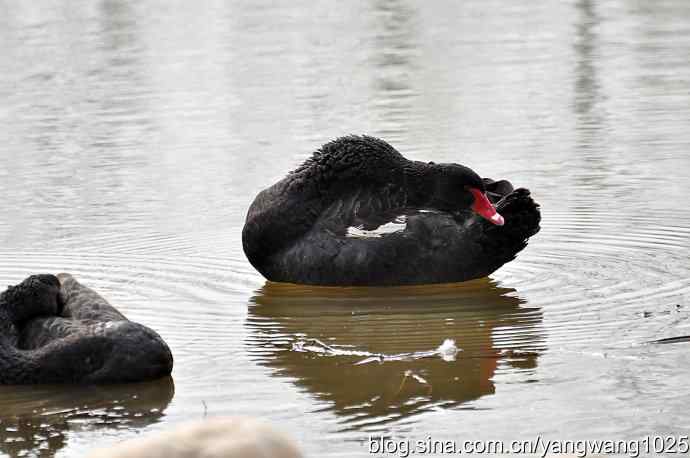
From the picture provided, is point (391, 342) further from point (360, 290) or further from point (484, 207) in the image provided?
point (484, 207)

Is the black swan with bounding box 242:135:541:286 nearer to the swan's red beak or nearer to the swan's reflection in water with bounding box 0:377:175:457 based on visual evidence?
the swan's red beak

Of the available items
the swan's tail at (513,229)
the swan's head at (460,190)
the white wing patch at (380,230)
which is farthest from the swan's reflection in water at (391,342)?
the swan's head at (460,190)

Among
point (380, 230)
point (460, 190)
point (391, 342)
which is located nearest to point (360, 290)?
point (380, 230)

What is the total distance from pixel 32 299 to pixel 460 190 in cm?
310

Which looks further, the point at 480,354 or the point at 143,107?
the point at 143,107

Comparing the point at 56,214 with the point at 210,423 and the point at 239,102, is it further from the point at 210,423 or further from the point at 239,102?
the point at 210,423

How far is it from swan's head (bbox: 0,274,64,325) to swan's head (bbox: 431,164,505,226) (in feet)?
9.41

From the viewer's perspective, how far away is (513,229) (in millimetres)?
9008

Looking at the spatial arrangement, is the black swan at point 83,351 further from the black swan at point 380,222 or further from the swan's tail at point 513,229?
the swan's tail at point 513,229

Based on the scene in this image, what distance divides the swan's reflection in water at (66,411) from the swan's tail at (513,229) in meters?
2.69

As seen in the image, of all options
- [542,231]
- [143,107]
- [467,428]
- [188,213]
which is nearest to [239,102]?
[143,107]

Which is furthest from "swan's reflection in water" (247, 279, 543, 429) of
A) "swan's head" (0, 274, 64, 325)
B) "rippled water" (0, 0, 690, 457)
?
"swan's head" (0, 274, 64, 325)

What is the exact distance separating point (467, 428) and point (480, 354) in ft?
4.24

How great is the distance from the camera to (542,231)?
33.2 feet
